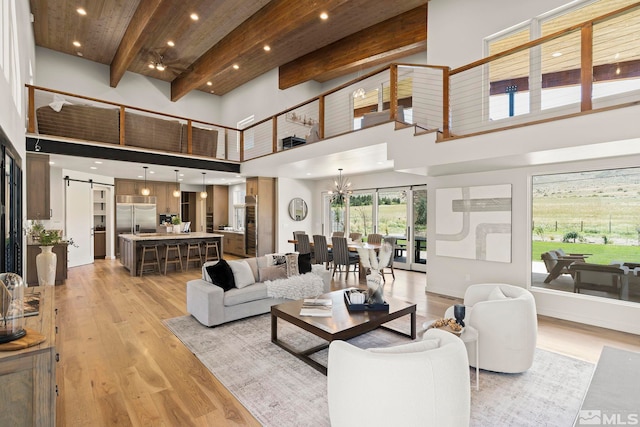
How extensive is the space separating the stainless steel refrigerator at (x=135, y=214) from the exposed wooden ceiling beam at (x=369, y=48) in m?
6.13

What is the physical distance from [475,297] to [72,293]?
663cm

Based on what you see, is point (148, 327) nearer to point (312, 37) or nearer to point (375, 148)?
point (375, 148)

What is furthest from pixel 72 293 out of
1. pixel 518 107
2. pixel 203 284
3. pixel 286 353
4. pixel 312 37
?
pixel 518 107

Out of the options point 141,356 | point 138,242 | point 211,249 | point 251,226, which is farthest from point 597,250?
point 138,242

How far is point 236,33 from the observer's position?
7.00 metres

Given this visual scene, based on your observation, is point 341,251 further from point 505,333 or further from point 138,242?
point 138,242

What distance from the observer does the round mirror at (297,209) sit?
10039mm

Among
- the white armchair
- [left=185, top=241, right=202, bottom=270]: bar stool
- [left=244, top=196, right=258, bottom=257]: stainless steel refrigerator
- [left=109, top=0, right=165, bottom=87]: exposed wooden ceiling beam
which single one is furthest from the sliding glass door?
the white armchair

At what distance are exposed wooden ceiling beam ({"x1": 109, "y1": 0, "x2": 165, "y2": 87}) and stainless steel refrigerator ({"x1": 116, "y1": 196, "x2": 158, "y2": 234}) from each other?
3.51 m

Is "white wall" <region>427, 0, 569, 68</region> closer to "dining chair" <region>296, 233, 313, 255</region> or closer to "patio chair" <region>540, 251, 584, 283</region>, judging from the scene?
"patio chair" <region>540, 251, 584, 283</region>

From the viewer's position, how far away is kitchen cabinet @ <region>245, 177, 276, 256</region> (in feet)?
30.7

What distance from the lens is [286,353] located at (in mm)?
3316

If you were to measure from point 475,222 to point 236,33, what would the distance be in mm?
6454

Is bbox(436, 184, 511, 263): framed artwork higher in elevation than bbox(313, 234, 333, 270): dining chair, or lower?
higher
